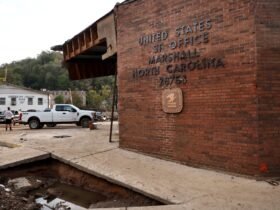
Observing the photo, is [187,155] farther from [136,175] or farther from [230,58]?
[230,58]

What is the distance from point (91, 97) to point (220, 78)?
279 ft

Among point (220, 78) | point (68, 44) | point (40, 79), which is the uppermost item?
point (40, 79)

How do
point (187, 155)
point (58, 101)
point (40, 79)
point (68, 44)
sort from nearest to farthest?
point (187, 155) < point (68, 44) < point (58, 101) < point (40, 79)

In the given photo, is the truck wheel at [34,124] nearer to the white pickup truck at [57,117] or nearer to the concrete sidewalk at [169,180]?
the white pickup truck at [57,117]

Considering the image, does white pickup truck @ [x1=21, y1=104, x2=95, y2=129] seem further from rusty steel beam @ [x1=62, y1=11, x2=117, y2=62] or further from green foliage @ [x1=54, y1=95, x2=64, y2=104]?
green foliage @ [x1=54, y1=95, x2=64, y2=104]

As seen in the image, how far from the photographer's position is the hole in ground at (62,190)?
8.27 metres

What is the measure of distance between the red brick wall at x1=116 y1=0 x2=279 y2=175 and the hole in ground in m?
2.12

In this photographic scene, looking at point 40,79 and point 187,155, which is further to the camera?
point 40,79

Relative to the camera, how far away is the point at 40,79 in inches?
4188

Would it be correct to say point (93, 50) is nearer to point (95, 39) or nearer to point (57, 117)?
point (95, 39)

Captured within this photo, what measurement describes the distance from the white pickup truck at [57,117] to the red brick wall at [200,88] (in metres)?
16.8

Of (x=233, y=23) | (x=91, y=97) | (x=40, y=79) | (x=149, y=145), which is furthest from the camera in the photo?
(x=40, y=79)

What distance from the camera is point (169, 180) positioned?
8.58 metres

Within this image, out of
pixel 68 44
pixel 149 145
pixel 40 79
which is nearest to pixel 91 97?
pixel 40 79
